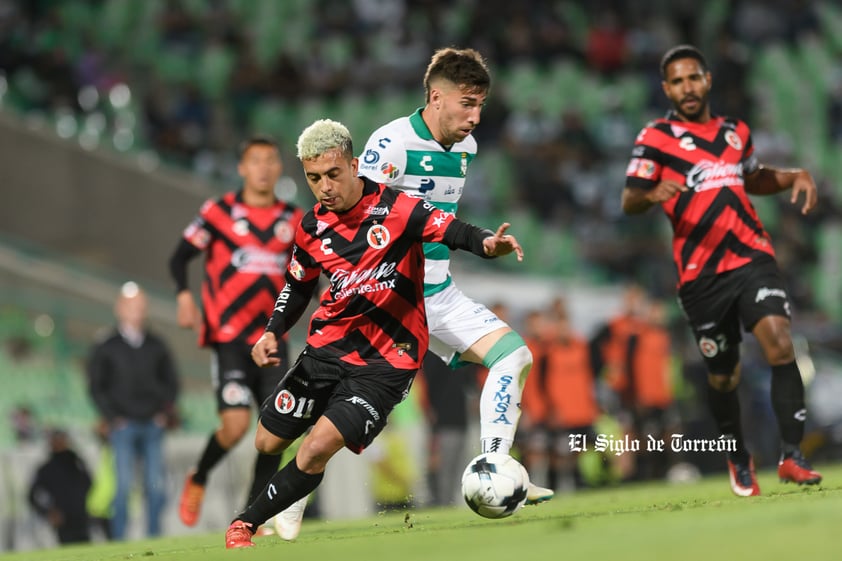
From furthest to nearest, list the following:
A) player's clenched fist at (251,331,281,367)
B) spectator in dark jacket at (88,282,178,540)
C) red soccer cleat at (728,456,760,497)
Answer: spectator in dark jacket at (88,282,178,540) → red soccer cleat at (728,456,760,497) → player's clenched fist at (251,331,281,367)

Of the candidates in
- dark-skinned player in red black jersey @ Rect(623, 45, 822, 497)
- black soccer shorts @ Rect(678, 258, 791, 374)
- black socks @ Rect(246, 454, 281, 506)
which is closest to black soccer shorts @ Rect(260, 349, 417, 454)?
black socks @ Rect(246, 454, 281, 506)

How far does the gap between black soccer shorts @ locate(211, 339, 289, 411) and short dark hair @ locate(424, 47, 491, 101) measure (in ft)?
8.72

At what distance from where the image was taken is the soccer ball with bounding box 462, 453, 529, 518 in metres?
6.81

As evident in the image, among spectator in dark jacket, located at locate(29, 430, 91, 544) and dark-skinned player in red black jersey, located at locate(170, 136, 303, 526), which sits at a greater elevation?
dark-skinned player in red black jersey, located at locate(170, 136, 303, 526)

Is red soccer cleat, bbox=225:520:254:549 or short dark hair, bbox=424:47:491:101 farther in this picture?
short dark hair, bbox=424:47:491:101

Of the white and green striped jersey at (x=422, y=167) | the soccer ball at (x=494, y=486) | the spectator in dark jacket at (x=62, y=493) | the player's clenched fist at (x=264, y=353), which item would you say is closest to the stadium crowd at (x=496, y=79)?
the spectator in dark jacket at (x=62, y=493)

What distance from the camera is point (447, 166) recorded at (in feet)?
25.1

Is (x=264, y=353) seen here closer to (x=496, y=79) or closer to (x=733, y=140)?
Result: (x=733, y=140)

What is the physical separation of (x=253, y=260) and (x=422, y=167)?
2442mm

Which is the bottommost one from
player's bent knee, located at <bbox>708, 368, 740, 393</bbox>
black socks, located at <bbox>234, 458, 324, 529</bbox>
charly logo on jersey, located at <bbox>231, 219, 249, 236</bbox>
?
black socks, located at <bbox>234, 458, 324, 529</bbox>

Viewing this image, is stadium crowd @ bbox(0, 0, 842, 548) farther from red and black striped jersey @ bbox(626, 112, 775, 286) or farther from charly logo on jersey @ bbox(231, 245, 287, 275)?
red and black striped jersey @ bbox(626, 112, 775, 286)

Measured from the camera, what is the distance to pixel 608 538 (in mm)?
5242

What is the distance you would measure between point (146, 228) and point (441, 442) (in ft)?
22.0

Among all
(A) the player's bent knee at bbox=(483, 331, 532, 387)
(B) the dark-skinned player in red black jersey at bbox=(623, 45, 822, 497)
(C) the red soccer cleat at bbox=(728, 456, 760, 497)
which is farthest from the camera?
(C) the red soccer cleat at bbox=(728, 456, 760, 497)
